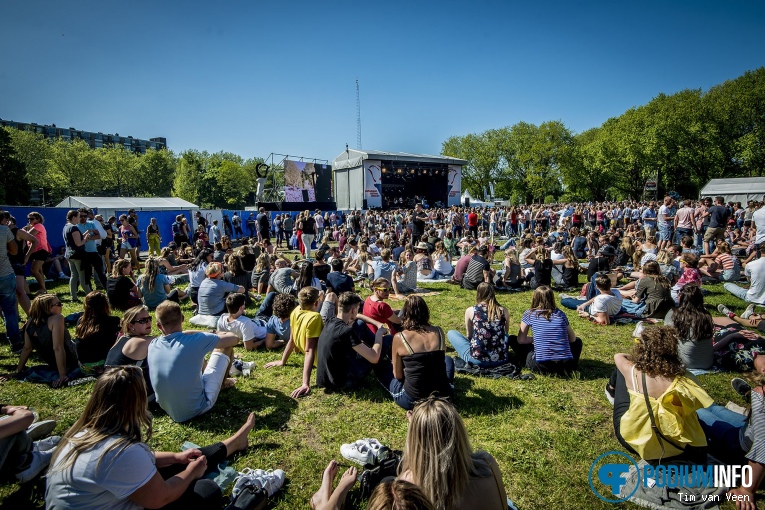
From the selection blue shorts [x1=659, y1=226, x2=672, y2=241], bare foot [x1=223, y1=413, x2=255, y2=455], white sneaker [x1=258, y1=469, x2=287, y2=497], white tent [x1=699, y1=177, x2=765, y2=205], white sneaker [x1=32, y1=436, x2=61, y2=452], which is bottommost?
white sneaker [x1=258, y1=469, x2=287, y2=497]

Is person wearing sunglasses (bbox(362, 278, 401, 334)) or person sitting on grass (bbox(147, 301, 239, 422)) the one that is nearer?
person sitting on grass (bbox(147, 301, 239, 422))

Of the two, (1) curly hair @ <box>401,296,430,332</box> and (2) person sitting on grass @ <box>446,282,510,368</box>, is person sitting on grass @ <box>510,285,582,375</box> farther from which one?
(1) curly hair @ <box>401,296,430,332</box>

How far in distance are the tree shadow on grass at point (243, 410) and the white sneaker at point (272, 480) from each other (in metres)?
0.79

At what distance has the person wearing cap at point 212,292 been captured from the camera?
21.1 feet

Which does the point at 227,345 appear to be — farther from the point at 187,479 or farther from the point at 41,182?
the point at 41,182

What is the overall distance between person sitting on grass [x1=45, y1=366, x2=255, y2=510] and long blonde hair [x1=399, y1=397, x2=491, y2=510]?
143 cm

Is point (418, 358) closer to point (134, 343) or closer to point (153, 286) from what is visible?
point (134, 343)

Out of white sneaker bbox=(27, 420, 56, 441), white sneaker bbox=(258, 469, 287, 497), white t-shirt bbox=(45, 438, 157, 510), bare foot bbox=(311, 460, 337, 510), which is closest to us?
white t-shirt bbox=(45, 438, 157, 510)

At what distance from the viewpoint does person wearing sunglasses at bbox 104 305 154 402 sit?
371 centimetres

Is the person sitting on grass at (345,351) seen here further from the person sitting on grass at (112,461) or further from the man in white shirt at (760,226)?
the man in white shirt at (760,226)

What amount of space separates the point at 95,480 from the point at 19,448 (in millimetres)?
1553

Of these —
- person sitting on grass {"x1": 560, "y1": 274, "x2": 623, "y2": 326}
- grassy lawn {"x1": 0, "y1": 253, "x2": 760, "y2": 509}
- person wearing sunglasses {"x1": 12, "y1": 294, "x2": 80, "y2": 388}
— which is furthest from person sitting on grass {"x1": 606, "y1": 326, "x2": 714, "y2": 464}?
person wearing sunglasses {"x1": 12, "y1": 294, "x2": 80, "y2": 388}

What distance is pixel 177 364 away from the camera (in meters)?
3.42

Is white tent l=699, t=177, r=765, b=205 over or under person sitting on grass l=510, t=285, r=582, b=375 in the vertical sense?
over
